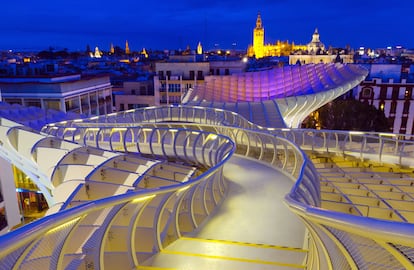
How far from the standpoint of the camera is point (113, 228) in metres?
5.69

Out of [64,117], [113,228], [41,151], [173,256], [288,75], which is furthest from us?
[288,75]

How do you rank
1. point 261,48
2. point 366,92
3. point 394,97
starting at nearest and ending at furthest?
point 394,97, point 366,92, point 261,48

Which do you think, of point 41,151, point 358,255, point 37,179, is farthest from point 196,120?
point 358,255

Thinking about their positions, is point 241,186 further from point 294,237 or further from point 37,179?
point 37,179

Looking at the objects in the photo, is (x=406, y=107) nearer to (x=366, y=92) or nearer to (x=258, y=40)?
(x=366, y=92)

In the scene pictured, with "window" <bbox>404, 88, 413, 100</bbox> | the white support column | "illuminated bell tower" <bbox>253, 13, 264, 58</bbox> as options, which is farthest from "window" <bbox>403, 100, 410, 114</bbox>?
"illuminated bell tower" <bbox>253, 13, 264, 58</bbox>

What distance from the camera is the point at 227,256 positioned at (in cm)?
498

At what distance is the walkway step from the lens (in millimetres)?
4625

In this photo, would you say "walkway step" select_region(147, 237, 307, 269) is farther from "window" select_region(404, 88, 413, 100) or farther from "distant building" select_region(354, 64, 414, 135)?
"window" select_region(404, 88, 413, 100)

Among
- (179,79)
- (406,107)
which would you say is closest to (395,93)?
(406,107)

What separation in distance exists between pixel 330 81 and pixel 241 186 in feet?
66.3

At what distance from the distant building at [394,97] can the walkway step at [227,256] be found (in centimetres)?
3807

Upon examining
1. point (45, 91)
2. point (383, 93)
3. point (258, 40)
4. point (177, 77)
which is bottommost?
point (383, 93)

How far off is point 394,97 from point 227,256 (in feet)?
132
